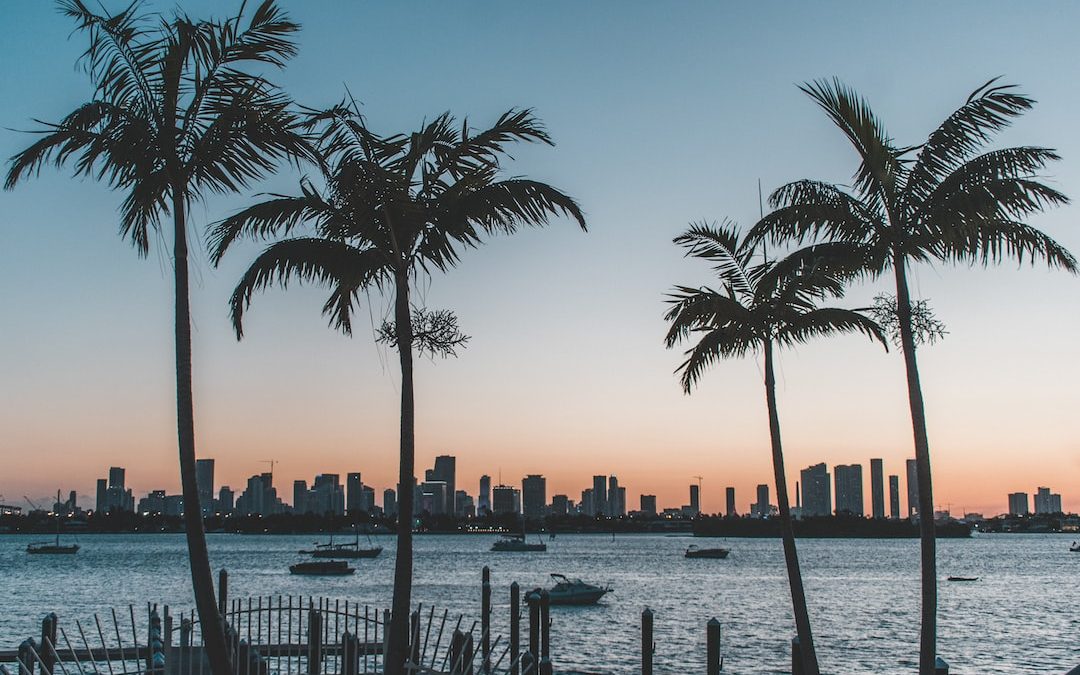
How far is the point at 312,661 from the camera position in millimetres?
15430

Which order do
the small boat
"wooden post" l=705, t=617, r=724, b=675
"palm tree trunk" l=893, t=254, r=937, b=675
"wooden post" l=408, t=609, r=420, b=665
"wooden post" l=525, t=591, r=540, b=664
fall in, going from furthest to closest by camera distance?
1. the small boat
2. "wooden post" l=525, t=591, r=540, b=664
3. "wooden post" l=705, t=617, r=724, b=675
4. "wooden post" l=408, t=609, r=420, b=665
5. "palm tree trunk" l=893, t=254, r=937, b=675

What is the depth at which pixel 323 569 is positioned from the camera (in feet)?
356

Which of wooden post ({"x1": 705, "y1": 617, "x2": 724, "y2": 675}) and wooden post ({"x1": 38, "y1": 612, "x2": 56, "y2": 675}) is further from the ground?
wooden post ({"x1": 38, "y1": 612, "x2": 56, "y2": 675})

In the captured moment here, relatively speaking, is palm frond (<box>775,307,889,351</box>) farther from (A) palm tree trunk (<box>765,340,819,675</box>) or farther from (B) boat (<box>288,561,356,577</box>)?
(B) boat (<box>288,561,356,577</box>)

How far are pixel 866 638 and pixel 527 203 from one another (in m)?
50.9

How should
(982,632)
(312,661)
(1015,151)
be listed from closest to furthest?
(1015,151)
(312,661)
(982,632)

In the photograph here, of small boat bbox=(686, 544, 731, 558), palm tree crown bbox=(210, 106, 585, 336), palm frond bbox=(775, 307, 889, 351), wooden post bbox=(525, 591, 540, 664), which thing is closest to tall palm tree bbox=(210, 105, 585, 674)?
palm tree crown bbox=(210, 106, 585, 336)

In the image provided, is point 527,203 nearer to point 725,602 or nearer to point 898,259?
point 898,259

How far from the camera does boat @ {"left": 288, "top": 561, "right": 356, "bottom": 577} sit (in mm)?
108438

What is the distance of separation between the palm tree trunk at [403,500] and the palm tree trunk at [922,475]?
6238mm

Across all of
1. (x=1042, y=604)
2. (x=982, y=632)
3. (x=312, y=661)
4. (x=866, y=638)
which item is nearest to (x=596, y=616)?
(x=866, y=638)

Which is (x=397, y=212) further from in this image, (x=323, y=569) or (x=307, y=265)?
(x=323, y=569)

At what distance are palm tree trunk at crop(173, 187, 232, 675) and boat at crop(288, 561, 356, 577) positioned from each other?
101353 millimetres

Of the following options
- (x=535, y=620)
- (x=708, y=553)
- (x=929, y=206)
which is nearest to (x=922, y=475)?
(x=929, y=206)
